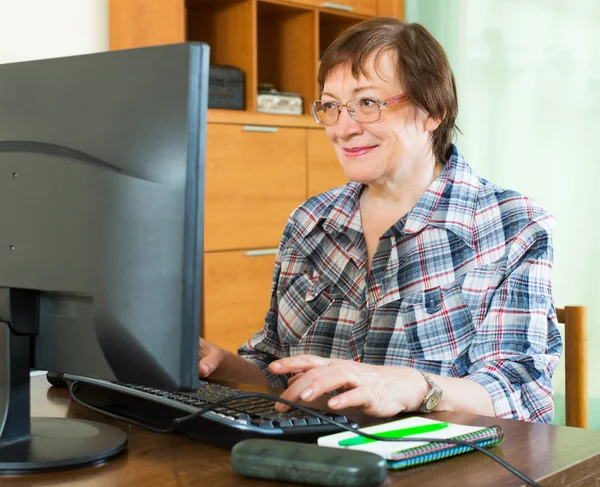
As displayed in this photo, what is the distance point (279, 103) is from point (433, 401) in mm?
2761

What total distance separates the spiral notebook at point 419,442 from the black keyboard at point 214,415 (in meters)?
0.05

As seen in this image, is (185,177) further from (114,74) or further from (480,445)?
(480,445)

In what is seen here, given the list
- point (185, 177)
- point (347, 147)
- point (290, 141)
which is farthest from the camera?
point (290, 141)

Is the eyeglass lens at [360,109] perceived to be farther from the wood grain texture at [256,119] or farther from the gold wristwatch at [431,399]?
the wood grain texture at [256,119]

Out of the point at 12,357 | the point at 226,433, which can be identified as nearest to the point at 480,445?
the point at 226,433

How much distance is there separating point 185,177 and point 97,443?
1.17 feet

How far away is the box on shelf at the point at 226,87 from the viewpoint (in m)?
3.69

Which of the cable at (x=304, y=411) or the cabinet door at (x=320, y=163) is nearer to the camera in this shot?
the cable at (x=304, y=411)

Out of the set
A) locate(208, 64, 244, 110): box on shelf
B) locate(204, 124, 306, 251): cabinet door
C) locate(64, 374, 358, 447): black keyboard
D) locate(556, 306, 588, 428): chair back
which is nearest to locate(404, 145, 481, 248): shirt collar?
locate(556, 306, 588, 428): chair back

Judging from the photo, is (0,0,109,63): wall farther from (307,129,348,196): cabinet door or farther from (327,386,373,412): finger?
(327,386,373,412): finger

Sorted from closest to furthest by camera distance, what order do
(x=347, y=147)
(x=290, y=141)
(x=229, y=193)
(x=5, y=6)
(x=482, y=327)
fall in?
(x=482, y=327), (x=347, y=147), (x=5, y=6), (x=229, y=193), (x=290, y=141)

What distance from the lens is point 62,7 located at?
3.39 metres

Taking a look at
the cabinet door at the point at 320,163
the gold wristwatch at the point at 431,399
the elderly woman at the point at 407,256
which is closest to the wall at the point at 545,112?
the cabinet door at the point at 320,163

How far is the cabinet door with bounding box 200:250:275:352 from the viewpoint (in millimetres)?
3672
